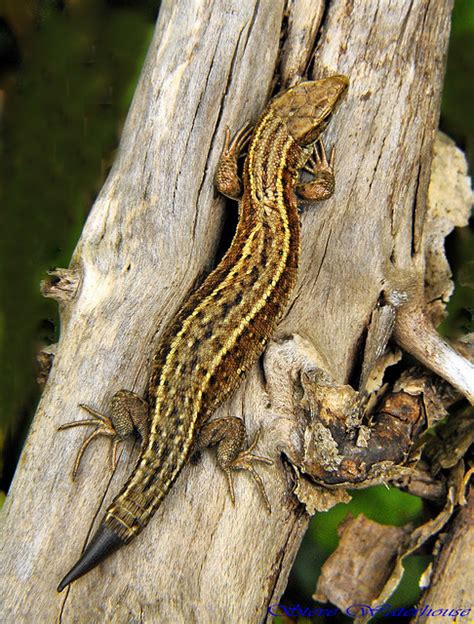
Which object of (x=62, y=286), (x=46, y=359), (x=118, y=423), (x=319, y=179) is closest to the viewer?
(x=118, y=423)

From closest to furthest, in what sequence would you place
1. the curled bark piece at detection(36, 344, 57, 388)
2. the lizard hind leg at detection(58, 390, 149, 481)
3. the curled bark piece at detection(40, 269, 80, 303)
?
the lizard hind leg at detection(58, 390, 149, 481) → the curled bark piece at detection(40, 269, 80, 303) → the curled bark piece at detection(36, 344, 57, 388)

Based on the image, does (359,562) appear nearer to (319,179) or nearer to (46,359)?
(46,359)

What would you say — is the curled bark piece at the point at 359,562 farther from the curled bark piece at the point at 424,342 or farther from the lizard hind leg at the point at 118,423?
the lizard hind leg at the point at 118,423

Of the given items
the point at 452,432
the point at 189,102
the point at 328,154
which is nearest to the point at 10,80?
the point at 189,102

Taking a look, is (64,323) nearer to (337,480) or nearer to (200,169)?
(200,169)

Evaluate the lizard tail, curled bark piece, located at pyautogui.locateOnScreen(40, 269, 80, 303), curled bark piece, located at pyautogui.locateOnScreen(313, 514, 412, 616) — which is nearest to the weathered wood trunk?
curled bark piece, located at pyautogui.locateOnScreen(40, 269, 80, 303)

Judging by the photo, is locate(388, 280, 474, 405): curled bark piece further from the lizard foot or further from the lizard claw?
the lizard claw

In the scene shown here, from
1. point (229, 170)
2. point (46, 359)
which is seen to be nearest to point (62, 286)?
point (46, 359)

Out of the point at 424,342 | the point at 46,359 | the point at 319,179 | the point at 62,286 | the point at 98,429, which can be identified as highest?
the point at 319,179
